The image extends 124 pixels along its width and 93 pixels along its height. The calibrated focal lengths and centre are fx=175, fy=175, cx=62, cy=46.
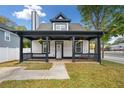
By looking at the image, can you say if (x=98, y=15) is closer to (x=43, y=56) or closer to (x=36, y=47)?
(x=36, y=47)

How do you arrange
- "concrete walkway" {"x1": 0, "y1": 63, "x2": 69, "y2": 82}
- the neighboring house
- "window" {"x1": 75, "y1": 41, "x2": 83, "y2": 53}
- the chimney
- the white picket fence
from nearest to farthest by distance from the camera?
"concrete walkway" {"x1": 0, "y1": 63, "x2": 69, "y2": 82} < the white picket fence < the neighboring house < "window" {"x1": 75, "y1": 41, "x2": 83, "y2": 53} < the chimney

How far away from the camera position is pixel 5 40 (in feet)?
71.1

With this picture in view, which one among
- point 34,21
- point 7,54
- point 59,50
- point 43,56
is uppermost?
point 34,21

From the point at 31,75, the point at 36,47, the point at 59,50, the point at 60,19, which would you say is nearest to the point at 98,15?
the point at 60,19

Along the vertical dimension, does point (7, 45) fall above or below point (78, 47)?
above

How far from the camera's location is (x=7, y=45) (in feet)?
73.4

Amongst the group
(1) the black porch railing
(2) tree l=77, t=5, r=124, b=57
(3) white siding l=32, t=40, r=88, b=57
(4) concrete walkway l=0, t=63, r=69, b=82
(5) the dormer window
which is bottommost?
(4) concrete walkway l=0, t=63, r=69, b=82

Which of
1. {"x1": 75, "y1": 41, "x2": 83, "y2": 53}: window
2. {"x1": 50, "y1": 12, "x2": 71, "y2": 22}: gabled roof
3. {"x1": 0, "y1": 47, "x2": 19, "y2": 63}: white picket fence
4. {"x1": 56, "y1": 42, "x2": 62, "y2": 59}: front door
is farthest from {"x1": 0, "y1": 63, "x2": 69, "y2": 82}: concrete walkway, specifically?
{"x1": 50, "y1": 12, "x2": 71, "y2": 22}: gabled roof

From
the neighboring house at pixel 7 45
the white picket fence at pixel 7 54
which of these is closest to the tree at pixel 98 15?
the neighboring house at pixel 7 45

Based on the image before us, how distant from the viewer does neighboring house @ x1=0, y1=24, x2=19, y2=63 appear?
19895 millimetres

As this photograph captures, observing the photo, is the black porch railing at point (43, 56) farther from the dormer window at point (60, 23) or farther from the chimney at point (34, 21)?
the dormer window at point (60, 23)

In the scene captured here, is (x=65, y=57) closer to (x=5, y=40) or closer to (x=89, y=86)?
(x=5, y=40)

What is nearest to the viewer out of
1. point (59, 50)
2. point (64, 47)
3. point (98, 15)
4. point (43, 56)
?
point (43, 56)

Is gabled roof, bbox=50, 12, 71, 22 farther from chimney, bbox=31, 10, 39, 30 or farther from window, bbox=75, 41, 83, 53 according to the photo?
window, bbox=75, 41, 83, 53
